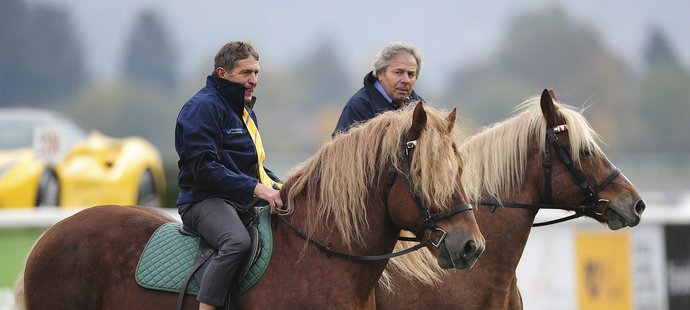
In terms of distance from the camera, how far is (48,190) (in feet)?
45.9

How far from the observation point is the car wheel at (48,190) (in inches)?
542

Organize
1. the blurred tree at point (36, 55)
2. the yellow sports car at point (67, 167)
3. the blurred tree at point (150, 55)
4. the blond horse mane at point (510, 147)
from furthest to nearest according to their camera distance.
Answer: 1. the blurred tree at point (150, 55)
2. the blurred tree at point (36, 55)
3. the yellow sports car at point (67, 167)
4. the blond horse mane at point (510, 147)

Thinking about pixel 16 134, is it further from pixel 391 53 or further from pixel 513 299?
pixel 513 299

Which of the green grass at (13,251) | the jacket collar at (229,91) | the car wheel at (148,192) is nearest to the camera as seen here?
the jacket collar at (229,91)

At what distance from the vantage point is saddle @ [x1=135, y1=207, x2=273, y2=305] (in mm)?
5234

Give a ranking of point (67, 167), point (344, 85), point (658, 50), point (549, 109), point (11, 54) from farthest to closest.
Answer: point (344, 85) < point (658, 50) < point (11, 54) < point (67, 167) < point (549, 109)

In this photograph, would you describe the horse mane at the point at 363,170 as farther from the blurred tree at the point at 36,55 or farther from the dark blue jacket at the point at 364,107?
the blurred tree at the point at 36,55

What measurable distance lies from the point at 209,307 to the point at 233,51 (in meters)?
1.41

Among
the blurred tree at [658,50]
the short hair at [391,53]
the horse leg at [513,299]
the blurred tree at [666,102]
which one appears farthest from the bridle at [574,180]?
the blurred tree at [658,50]

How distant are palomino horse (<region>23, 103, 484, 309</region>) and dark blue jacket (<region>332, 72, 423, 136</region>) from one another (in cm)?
111

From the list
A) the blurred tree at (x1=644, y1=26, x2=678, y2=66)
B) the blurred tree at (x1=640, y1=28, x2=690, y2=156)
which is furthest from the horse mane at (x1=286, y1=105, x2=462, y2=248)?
the blurred tree at (x1=644, y1=26, x2=678, y2=66)

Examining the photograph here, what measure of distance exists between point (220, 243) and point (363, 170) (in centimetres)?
83

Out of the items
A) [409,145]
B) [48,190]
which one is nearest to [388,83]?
[409,145]

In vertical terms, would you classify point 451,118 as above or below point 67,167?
above
